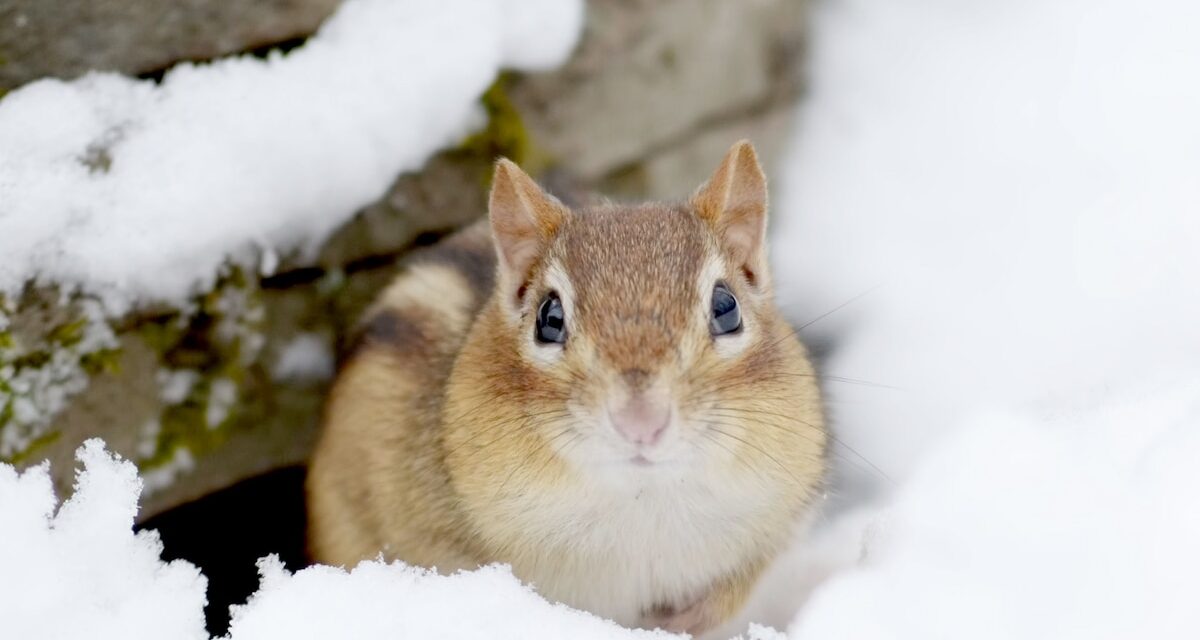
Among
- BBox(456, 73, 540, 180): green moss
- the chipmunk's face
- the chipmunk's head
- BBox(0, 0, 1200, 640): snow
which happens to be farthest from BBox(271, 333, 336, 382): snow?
the chipmunk's face

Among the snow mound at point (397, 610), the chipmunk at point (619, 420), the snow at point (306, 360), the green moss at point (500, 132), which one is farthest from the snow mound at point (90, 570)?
the green moss at point (500, 132)

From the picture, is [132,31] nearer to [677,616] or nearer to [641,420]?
[641,420]

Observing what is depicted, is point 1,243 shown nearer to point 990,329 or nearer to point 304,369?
point 304,369

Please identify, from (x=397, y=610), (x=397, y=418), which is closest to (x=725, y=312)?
(x=397, y=610)

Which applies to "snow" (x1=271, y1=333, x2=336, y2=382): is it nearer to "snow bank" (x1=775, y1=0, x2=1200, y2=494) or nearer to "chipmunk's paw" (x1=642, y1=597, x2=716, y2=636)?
"chipmunk's paw" (x1=642, y1=597, x2=716, y2=636)

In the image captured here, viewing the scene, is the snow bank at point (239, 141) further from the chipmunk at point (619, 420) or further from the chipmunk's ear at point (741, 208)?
the chipmunk's ear at point (741, 208)

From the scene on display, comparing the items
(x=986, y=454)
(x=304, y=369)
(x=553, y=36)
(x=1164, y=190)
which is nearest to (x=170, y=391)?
(x=304, y=369)
